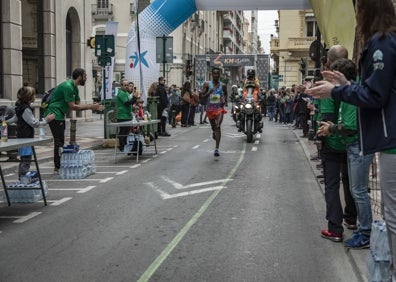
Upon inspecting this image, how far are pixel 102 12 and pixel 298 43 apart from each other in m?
18.5

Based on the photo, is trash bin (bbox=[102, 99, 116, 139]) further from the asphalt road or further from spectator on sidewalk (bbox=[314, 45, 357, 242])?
spectator on sidewalk (bbox=[314, 45, 357, 242])

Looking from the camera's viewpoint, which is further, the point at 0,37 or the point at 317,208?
the point at 0,37

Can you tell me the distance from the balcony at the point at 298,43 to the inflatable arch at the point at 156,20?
3444 cm

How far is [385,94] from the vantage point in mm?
3068

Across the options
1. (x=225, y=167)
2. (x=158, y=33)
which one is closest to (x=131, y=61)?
(x=158, y=33)

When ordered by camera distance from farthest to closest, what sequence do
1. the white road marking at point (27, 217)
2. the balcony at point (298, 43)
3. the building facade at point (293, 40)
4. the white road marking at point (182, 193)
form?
the building facade at point (293, 40) → the balcony at point (298, 43) → the white road marking at point (182, 193) → the white road marking at point (27, 217)

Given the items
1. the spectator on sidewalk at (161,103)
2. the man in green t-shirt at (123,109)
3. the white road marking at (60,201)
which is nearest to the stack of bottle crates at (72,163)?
the white road marking at (60,201)

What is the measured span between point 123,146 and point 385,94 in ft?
37.4

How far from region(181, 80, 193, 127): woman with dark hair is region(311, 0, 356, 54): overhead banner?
1813 centimetres

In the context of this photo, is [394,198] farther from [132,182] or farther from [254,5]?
A: [254,5]

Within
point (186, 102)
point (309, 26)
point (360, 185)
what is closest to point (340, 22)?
point (360, 185)

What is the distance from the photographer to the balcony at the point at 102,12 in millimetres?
50562

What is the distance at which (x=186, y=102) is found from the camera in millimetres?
25453

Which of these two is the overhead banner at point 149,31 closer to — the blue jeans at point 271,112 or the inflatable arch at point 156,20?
the inflatable arch at point 156,20
